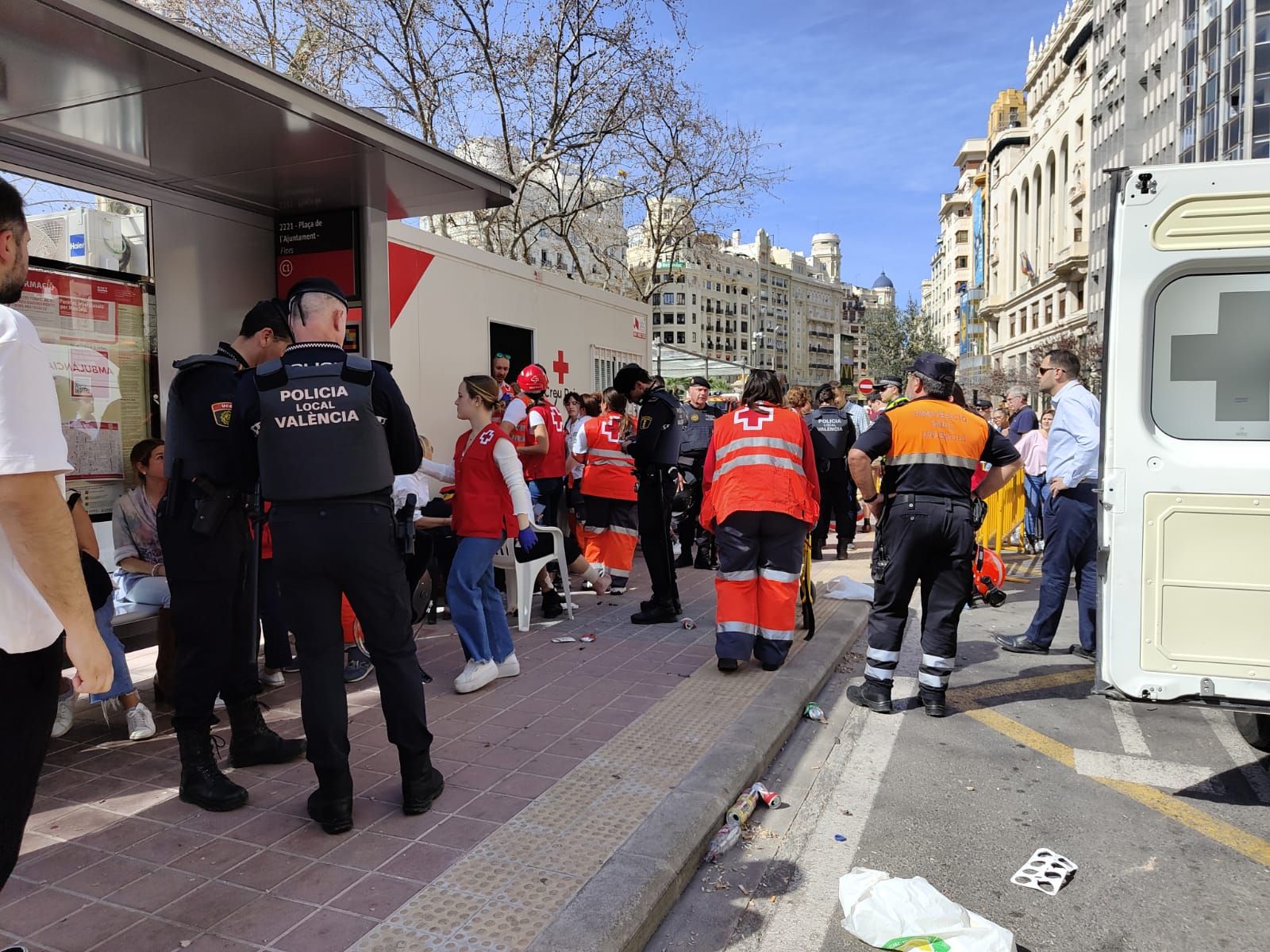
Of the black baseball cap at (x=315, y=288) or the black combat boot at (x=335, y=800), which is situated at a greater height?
the black baseball cap at (x=315, y=288)

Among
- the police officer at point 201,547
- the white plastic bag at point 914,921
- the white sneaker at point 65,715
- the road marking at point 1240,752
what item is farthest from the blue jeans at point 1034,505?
the white sneaker at point 65,715

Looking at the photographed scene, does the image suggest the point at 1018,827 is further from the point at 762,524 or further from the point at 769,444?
the point at 769,444

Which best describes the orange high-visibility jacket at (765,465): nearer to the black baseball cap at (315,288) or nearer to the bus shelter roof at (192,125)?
the bus shelter roof at (192,125)

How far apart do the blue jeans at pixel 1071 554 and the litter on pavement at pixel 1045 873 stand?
3.07 m

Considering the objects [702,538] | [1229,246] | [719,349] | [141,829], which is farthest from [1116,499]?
[719,349]

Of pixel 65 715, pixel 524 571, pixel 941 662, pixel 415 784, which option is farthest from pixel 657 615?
pixel 65 715

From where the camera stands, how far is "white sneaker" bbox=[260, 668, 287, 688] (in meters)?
5.23

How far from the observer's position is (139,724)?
171 inches

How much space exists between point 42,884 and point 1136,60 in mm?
63390

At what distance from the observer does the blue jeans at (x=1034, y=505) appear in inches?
463

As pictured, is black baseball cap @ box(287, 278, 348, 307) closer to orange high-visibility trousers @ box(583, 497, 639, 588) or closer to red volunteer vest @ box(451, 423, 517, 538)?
red volunteer vest @ box(451, 423, 517, 538)

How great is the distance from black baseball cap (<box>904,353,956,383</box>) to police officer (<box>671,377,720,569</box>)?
3440 millimetres

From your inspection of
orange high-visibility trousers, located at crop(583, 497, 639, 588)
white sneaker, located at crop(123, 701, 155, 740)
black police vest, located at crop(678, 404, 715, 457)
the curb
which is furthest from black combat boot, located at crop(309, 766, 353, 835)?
black police vest, located at crop(678, 404, 715, 457)

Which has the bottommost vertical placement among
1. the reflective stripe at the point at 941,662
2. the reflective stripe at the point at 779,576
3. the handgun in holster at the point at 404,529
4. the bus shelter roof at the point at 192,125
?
the reflective stripe at the point at 941,662
